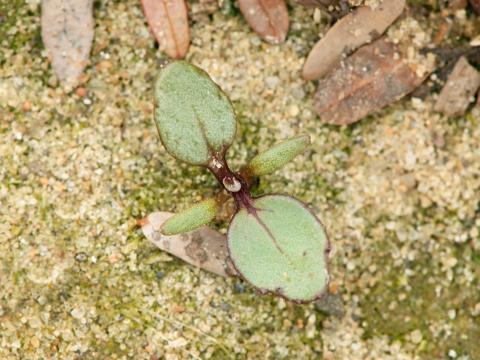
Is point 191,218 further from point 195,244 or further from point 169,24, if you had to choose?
point 169,24

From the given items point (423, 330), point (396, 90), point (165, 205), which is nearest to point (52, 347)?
point (165, 205)

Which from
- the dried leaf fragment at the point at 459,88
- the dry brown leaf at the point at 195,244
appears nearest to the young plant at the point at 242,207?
the dry brown leaf at the point at 195,244

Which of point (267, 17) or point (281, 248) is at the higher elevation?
point (267, 17)

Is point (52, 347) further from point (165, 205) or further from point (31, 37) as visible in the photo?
point (31, 37)

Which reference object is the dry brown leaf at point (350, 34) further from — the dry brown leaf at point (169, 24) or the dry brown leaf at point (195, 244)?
the dry brown leaf at point (195, 244)

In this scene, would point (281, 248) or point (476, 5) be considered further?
point (476, 5)

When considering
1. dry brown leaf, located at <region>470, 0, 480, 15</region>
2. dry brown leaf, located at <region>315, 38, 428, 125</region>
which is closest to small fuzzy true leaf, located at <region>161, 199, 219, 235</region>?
dry brown leaf, located at <region>315, 38, 428, 125</region>

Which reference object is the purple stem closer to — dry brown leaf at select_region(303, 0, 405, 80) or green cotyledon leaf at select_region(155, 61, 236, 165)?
green cotyledon leaf at select_region(155, 61, 236, 165)

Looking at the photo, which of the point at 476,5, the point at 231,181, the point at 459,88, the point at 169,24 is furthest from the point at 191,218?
the point at 476,5
